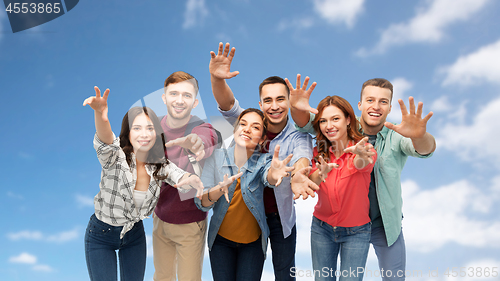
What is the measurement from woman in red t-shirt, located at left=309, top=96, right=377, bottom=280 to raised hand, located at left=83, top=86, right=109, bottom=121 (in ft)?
7.80

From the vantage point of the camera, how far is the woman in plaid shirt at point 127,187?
404cm

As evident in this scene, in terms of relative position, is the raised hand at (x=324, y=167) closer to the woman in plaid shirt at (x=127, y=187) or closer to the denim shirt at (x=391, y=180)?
the denim shirt at (x=391, y=180)

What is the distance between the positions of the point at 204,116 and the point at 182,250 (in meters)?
1.69

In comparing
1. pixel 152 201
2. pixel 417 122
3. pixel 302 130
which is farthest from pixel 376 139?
pixel 152 201

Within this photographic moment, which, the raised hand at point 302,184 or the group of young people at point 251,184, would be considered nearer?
the raised hand at point 302,184

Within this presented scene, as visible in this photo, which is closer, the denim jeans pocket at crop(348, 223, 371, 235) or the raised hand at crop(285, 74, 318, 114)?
the denim jeans pocket at crop(348, 223, 371, 235)

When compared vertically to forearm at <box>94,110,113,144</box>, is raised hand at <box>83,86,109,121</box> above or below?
above

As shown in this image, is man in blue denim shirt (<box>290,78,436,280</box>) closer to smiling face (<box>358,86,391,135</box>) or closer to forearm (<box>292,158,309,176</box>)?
smiling face (<box>358,86,391,135</box>)

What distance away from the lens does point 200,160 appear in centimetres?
434

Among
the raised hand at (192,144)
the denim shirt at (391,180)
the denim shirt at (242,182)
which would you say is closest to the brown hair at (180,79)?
the raised hand at (192,144)

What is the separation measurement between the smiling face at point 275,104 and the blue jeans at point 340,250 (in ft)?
4.37

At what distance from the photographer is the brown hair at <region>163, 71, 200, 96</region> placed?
4.61 metres

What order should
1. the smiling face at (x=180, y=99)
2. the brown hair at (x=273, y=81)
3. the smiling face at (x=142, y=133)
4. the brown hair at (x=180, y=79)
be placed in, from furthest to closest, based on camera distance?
the brown hair at (x=273, y=81), the brown hair at (x=180, y=79), the smiling face at (x=180, y=99), the smiling face at (x=142, y=133)

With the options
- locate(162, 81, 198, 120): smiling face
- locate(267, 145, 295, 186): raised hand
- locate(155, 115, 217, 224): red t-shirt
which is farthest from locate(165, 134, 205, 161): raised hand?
locate(267, 145, 295, 186): raised hand
